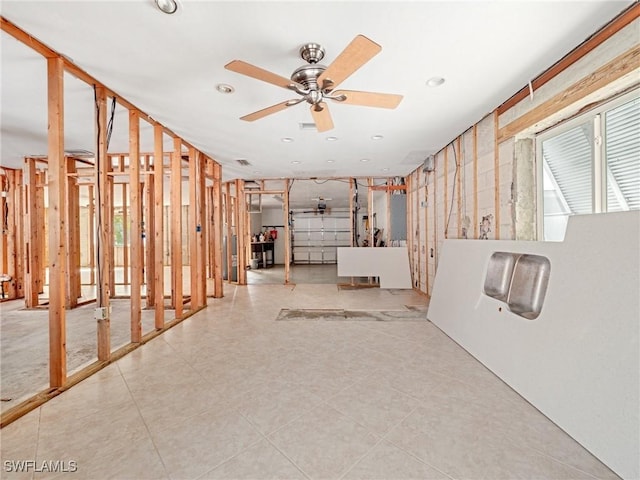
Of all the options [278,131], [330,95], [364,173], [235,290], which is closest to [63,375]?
[330,95]

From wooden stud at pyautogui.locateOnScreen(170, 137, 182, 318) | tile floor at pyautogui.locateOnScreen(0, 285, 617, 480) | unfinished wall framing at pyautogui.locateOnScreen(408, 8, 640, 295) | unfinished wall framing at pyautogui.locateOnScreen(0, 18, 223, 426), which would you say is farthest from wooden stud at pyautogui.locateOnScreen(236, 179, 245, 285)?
unfinished wall framing at pyautogui.locateOnScreen(408, 8, 640, 295)

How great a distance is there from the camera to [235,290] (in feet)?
21.0

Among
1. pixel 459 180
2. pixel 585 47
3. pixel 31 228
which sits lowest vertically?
pixel 31 228

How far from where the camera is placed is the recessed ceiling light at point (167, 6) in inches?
66.7

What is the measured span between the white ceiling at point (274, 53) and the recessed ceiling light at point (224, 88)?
49 mm

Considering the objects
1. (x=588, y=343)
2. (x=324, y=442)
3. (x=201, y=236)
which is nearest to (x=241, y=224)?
(x=201, y=236)

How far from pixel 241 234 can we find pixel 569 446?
6.62 meters

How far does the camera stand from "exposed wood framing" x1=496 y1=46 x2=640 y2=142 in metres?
1.86

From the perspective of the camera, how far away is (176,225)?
3.84 meters

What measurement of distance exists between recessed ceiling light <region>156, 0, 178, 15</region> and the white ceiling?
0.13ft

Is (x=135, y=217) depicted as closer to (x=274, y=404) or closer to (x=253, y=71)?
(x=253, y=71)

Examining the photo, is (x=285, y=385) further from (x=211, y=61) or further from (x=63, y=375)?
(x=211, y=61)

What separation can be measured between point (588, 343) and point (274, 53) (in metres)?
2.96

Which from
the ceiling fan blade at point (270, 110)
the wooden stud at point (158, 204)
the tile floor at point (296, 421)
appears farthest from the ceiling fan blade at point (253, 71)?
the tile floor at point (296, 421)
